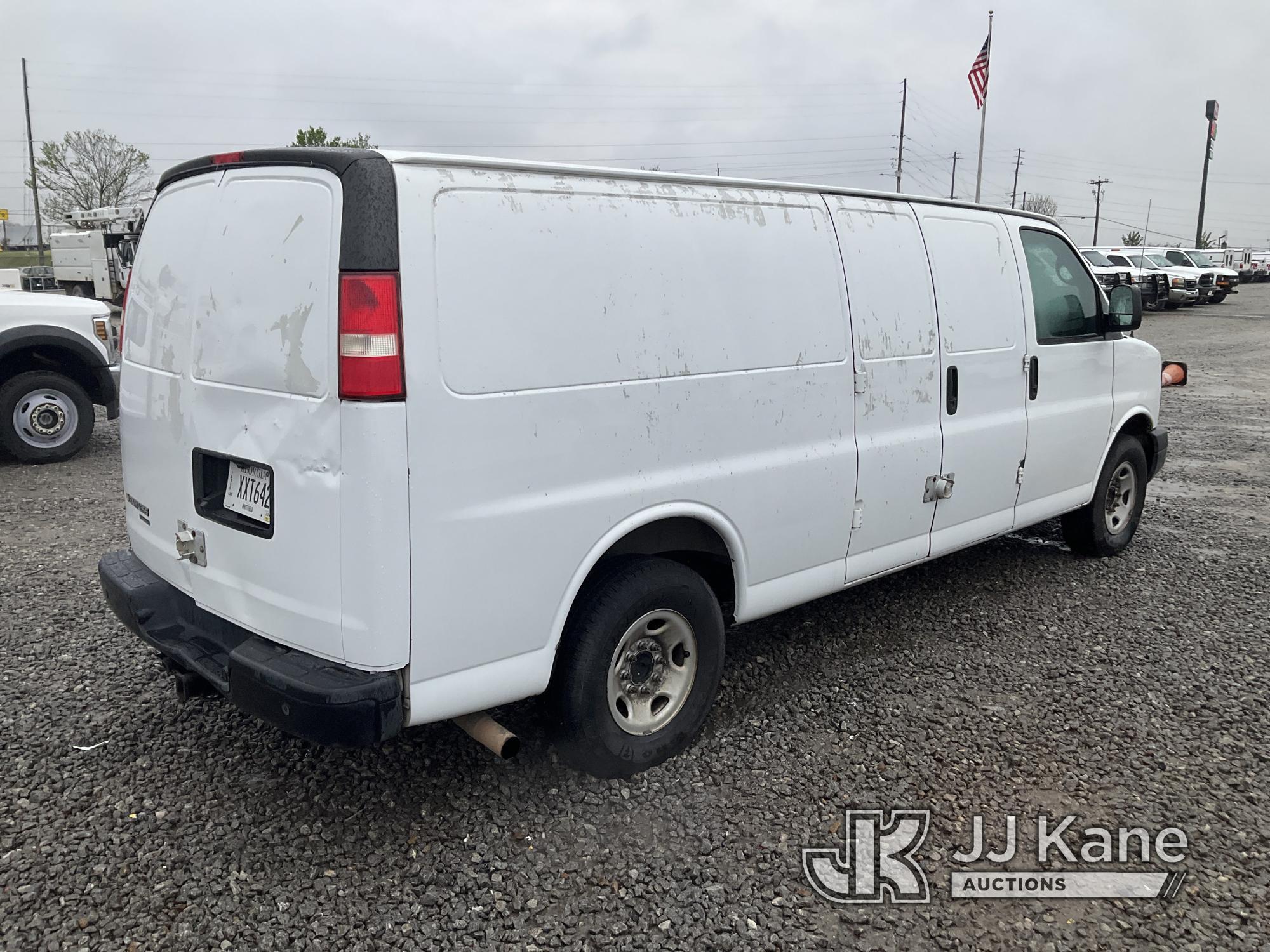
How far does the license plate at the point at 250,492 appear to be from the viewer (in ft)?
9.68

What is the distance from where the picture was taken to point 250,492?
3.02 m

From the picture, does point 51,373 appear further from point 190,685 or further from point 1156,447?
→ point 1156,447

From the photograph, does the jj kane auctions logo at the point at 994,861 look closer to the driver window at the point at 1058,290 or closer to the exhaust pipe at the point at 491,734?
the exhaust pipe at the point at 491,734

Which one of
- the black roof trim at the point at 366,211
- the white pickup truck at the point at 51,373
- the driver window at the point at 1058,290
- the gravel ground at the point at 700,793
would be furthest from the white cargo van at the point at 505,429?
the white pickup truck at the point at 51,373

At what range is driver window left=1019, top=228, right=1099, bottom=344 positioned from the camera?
17.0ft

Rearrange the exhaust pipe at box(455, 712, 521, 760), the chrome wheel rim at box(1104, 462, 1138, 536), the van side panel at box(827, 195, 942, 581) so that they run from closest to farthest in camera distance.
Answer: the exhaust pipe at box(455, 712, 521, 760), the van side panel at box(827, 195, 942, 581), the chrome wheel rim at box(1104, 462, 1138, 536)

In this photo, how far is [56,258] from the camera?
27.7 meters

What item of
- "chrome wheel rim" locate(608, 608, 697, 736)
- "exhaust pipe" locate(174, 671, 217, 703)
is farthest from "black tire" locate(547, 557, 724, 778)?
"exhaust pipe" locate(174, 671, 217, 703)

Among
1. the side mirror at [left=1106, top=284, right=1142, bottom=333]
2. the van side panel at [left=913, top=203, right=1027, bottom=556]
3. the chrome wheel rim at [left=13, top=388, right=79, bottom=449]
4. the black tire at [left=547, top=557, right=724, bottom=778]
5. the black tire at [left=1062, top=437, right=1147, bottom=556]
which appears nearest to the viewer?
the black tire at [left=547, top=557, right=724, bottom=778]

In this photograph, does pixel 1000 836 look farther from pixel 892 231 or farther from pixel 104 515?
pixel 104 515

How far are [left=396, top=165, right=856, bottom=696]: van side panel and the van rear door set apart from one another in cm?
17

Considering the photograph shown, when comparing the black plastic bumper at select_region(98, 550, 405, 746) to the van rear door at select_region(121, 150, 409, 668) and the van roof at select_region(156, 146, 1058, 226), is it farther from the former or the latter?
the van roof at select_region(156, 146, 1058, 226)

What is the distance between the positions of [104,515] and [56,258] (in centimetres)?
2489

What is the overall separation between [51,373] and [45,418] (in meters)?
0.41
